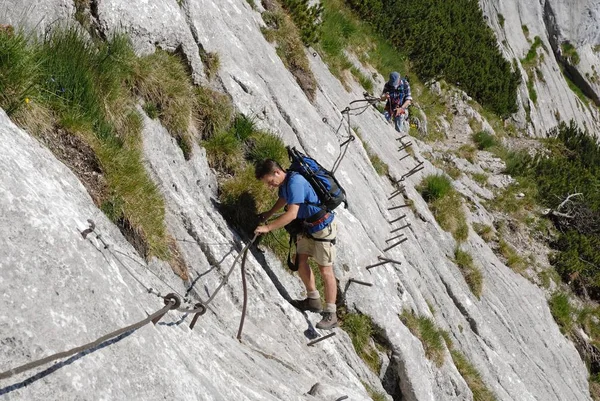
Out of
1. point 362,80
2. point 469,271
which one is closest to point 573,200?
point 362,80

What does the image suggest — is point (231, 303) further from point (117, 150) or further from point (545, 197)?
point (545, 197)

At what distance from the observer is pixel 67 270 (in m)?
3.24

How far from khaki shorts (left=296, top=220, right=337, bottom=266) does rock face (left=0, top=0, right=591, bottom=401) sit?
1.58 feet

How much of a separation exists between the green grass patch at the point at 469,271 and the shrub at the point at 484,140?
9446mm

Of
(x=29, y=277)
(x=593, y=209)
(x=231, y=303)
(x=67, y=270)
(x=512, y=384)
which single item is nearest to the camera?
(x=29, y=277)

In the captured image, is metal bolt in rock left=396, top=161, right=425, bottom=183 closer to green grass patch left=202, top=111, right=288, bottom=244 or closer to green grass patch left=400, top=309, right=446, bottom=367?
green grass patch left=400, top=309, right=446, bottom=367

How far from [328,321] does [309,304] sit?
12.0 inches

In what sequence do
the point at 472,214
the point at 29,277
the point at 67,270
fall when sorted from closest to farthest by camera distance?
the point at 29,277 → the point at 67,270 → the point at 472,214

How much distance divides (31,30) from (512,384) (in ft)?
30.4

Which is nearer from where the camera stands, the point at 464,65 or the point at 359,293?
the point at 359,293

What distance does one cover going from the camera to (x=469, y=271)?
11.7 metres

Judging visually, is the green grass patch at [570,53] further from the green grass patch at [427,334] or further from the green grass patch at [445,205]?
the green grass patch at [427,334]

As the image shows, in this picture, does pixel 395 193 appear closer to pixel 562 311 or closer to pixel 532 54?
pixel 562 311

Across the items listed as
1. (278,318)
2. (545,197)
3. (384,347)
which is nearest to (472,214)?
(545,197)
